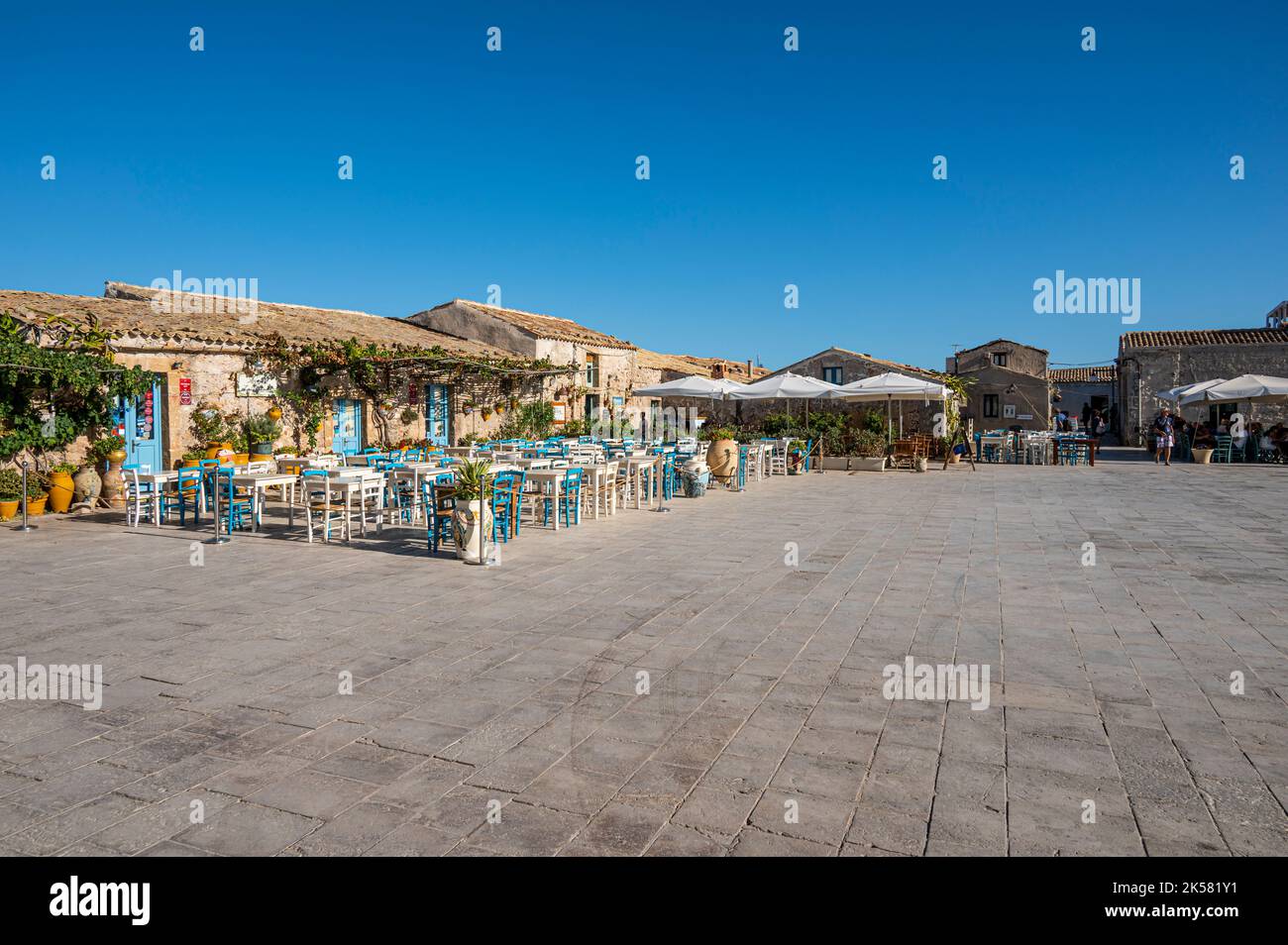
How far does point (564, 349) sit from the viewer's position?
23672 mm

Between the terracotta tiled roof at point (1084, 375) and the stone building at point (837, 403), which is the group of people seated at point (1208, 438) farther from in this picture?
the terracotta tiled roof at point (1084, 375)

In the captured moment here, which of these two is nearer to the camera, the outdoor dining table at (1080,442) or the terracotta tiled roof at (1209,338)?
the outdoor dining table at (1080,442)

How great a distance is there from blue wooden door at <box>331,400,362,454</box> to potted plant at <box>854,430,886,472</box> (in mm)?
11691

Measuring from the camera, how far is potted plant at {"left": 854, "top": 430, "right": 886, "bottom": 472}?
20.2 m

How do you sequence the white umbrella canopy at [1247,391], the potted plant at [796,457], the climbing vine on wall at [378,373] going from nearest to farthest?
the climbing vine on wall at [378,373] < the potted plant at [796,457] < the white umbrella canopy at [1247,391]

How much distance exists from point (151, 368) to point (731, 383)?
12.0m

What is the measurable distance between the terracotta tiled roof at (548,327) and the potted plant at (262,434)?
892 cm

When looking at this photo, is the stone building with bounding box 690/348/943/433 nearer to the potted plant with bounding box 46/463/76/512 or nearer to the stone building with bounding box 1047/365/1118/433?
the potted plant with bounding box 46/463/76/512

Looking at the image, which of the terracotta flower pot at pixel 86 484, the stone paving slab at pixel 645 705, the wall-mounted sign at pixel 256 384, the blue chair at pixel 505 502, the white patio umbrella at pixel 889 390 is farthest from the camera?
the white patio umbrella at pixel 889 390

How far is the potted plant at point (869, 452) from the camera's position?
20.2 meters

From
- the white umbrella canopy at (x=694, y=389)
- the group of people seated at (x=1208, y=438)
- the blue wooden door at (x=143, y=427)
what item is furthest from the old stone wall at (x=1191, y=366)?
the blue wooden door at (x=143, y=427)

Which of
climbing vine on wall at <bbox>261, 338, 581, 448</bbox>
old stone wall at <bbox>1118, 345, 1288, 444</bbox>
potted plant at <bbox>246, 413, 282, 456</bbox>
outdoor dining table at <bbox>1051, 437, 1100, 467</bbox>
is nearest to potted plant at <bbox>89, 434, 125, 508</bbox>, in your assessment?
potted plant at <bbox>246, 413, 282, 456</bbox>
